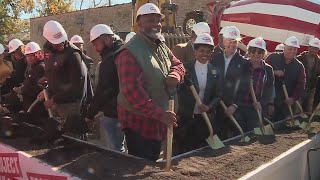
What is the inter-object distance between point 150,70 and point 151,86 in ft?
0.43

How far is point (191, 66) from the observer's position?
413 centimetres

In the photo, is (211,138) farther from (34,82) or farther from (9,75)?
(9,75)

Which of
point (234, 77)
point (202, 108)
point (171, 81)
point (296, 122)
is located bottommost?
point (296, 122)

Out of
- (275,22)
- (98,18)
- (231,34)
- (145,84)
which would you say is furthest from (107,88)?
(98,18)

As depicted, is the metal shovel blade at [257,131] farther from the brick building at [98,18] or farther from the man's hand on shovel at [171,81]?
the brick building at [98,18]

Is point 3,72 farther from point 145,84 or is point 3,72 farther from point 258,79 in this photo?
point 258,79

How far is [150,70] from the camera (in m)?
3.18

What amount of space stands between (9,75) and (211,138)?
11.6ft

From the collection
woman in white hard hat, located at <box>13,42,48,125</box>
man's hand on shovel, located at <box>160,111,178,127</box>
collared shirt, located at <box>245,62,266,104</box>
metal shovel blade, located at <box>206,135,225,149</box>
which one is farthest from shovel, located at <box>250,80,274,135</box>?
woman in white hard hat, located at <box>13,42,48,125</box>

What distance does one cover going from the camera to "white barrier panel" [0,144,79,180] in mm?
3025

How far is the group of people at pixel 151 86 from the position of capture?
321 centimetres

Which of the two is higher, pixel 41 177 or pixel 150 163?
pixel 150 163

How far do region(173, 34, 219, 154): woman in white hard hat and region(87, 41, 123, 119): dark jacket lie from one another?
0.68 m

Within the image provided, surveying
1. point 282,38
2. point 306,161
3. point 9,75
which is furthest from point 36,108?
point 282,38
